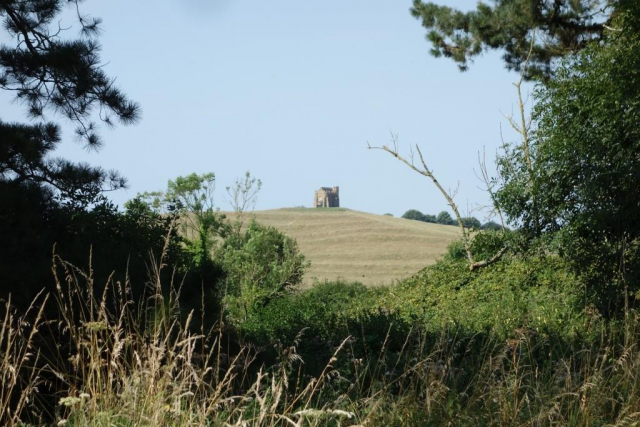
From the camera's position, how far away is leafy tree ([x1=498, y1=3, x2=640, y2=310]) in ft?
32.6

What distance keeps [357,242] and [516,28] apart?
22828 mm

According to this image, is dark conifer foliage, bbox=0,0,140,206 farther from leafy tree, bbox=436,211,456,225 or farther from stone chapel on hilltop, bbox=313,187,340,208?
leafy tree, bbox=436,211,456,225

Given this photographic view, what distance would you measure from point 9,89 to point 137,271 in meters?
4.15

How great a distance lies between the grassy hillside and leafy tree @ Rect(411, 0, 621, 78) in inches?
608

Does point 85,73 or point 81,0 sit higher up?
point 81,0

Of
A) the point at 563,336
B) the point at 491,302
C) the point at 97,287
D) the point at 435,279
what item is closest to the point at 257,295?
the point at 435,279

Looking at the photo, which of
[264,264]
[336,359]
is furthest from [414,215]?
[336,359]

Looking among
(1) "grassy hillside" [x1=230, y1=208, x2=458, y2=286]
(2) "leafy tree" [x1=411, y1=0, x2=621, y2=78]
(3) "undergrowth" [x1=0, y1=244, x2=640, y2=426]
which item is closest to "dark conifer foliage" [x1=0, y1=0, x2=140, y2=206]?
(3) "undergrowth" [x1=0, y1=244, x2=640, y2=426]

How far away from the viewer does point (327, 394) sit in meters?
6.02

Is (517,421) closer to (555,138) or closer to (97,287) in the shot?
(97,287)

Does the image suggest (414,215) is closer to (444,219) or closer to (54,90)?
(444,219)

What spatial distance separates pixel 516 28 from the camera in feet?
51.8

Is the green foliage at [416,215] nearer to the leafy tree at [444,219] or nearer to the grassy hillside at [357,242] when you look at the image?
the leafy tree at [444,219]

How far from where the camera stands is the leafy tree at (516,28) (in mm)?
15312
